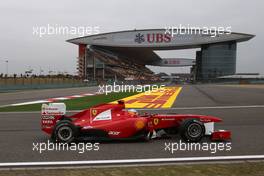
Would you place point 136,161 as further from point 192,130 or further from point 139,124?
point 192,130

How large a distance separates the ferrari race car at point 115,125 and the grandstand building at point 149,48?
104623mm

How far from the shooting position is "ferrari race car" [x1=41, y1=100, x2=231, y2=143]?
6.91 m

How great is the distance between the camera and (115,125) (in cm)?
697

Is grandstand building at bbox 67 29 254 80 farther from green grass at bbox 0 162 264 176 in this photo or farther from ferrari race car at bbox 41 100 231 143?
green grass at bbox 0 162 264 176

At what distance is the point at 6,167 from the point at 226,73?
11981 cm

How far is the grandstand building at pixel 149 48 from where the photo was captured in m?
116

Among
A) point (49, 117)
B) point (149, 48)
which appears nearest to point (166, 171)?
point (49, 117)

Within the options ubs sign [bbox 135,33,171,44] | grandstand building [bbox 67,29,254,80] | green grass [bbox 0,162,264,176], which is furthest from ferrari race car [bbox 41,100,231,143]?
ubs sign [bbox 135,33,171,44]

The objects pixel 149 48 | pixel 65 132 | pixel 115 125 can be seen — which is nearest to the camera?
pixel 65 132

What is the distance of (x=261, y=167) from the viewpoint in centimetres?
507

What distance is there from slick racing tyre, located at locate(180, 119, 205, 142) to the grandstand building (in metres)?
105

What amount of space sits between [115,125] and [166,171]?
2.25 meters

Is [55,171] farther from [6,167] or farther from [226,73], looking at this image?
[226,73]

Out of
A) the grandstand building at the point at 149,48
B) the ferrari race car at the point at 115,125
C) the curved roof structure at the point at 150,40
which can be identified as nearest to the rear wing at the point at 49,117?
the ferrari race car at the point at 115,125
